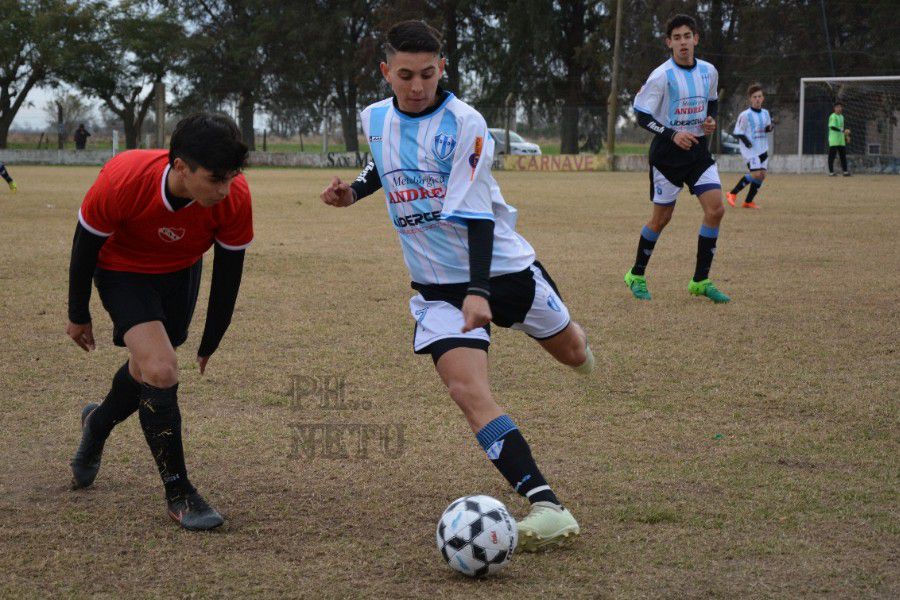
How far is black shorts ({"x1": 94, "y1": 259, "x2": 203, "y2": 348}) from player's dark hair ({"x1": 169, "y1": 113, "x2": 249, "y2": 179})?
55cm

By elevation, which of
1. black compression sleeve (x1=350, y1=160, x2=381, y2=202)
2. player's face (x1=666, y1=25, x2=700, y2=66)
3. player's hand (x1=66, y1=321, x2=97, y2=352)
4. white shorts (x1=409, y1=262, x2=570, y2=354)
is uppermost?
player's face (x1=666, y1=25, x2=700, y2=66)

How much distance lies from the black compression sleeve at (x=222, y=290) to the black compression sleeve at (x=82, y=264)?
44 centimetres

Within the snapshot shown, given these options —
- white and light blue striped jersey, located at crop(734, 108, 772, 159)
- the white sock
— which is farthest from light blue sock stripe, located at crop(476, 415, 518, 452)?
white and light blue striped jersey, located at crop(734, 108, 772, 159)

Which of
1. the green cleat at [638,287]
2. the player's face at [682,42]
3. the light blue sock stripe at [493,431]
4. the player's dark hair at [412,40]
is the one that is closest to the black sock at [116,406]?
the light blue sock stripe at [493,431]

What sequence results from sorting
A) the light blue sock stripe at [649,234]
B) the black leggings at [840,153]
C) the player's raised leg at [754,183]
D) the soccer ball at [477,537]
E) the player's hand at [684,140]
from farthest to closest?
the black leggings at [840,153]
the player's raised leg at [754,183]
the light blue sock stripe at [649,234]
the player's hand at [684,140]
the soccer ball at [477,537]

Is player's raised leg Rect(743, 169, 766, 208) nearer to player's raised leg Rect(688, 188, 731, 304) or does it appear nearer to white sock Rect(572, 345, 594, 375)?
player's raised leg Rect(688, 188, 731, 304)

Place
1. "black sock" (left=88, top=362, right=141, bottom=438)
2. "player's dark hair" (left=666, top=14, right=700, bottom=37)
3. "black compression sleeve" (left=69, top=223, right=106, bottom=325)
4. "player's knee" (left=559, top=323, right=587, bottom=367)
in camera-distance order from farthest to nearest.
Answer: "player's dark hair" (left=666, top=14, right=700, bottom=37), "player's knee" (left=559, top=323, right=587, bottom=367), "black sock" (left=88, top=362, right=141, bottom=438), "black compression sleeve" (left=69, top=223, right=106, bottom=325)

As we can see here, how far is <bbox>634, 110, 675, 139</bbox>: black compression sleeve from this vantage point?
872 cm

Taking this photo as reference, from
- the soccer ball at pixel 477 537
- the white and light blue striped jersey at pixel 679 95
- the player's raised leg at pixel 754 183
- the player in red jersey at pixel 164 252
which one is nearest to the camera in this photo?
the soccer ball at pixel 477 537

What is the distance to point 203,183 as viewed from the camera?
3.60 m

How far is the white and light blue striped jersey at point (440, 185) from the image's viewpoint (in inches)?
148

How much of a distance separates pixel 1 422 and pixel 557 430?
2.60 m

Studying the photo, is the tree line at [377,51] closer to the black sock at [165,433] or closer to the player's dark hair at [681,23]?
the player's dark hair at [681,23]

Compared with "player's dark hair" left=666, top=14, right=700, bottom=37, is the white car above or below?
above
